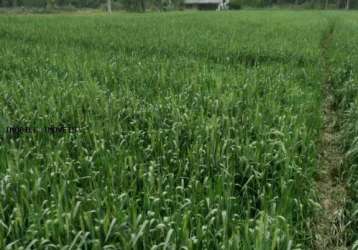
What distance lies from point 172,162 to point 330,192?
5.80 ft

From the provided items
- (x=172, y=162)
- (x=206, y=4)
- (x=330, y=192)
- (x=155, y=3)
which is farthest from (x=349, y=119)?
(x=206, y=4)

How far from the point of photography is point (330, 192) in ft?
13.8

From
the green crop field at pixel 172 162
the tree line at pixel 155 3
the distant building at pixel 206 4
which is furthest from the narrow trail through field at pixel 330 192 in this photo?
the distant building at pixel 206 4

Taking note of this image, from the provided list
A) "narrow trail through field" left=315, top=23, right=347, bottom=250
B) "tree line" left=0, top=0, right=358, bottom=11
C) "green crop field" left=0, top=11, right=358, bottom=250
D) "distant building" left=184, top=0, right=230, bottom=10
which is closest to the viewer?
"green crop field" left=0, top=11, right=358, bottom=250

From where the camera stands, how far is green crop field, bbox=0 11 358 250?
110 inches

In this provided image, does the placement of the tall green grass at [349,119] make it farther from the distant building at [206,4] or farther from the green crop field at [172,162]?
the distant building at [206,4]

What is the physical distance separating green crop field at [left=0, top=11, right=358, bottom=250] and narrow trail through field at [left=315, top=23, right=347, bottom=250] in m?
0.03

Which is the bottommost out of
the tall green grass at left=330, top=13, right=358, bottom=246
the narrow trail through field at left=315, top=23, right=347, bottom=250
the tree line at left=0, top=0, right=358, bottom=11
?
the narrow trail through field at left=315, top=23, right=347, bottom=250

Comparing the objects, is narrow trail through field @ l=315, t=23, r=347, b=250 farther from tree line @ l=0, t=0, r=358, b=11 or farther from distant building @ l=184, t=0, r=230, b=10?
distant building @ l=184, t=0, r=230, b=10

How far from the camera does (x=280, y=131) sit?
467 centimetres

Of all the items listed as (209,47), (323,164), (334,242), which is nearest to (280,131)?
(323,164)

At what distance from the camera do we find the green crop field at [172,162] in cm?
279

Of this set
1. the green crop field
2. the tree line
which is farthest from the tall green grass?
the tree line

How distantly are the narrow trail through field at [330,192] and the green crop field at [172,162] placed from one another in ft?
0.09
